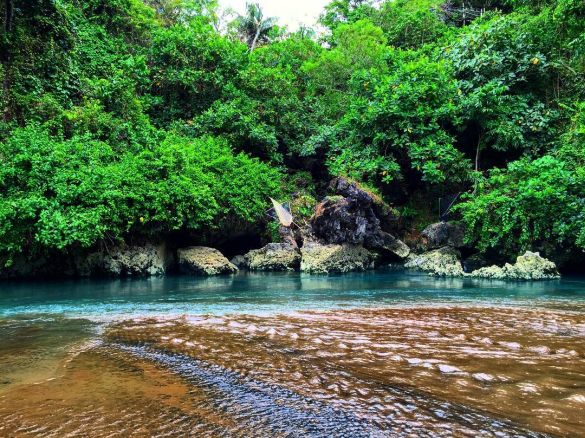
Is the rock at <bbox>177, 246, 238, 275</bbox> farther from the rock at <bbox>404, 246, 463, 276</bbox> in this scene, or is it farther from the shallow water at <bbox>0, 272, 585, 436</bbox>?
the shallow water at <bbox>0, 272, 585, 436</bbox>

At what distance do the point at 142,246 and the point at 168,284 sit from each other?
3.17 m

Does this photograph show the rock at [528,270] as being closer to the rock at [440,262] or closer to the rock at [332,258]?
the rock at [440,262]

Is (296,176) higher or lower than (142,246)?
higher

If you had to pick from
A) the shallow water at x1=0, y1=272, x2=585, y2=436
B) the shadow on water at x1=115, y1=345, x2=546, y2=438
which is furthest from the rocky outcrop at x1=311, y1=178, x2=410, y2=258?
the shadow on water at x1=115, y1=345, x2=546, y2=438

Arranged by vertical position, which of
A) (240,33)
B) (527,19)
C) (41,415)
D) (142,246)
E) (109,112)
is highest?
(240,33)

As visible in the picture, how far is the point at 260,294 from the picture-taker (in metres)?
8.77

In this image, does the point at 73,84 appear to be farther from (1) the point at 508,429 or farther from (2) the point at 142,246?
(1) the point at 508,429

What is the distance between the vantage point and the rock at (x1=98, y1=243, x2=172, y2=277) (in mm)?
12680

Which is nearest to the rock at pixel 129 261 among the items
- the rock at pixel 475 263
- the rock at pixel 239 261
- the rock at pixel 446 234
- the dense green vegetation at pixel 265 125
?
the dense green vegetation at pixel 265 125

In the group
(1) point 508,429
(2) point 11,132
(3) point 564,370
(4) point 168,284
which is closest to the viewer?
(1) point 508,429

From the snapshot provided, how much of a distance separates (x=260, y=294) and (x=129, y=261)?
5984mm

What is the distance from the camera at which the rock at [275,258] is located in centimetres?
1450

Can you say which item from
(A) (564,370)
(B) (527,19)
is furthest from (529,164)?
(A) (564,370)

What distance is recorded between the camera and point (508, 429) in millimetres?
2342
